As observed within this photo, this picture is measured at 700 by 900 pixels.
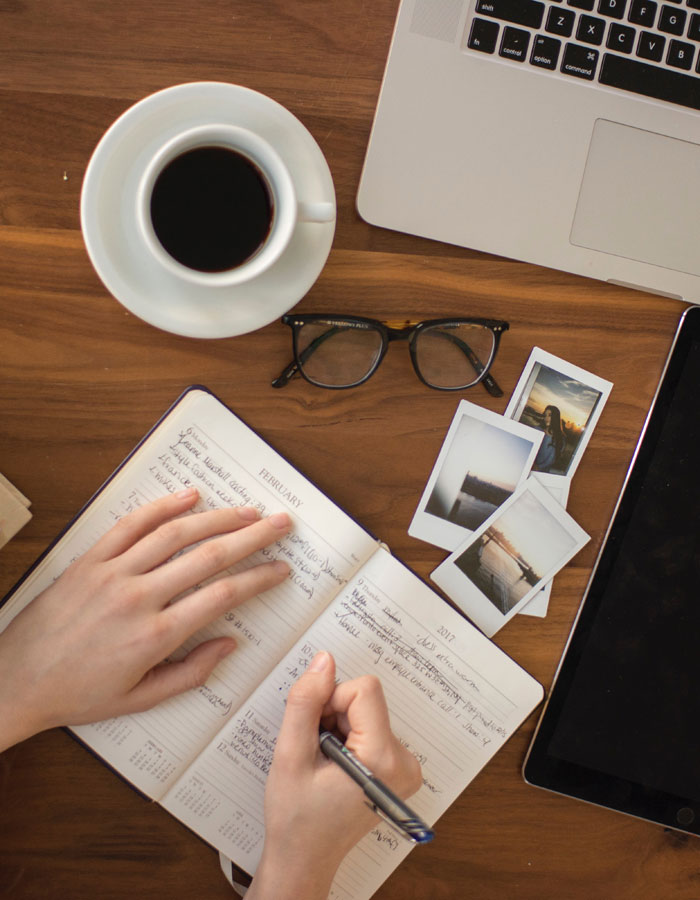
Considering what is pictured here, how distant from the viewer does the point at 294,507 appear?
701 mm

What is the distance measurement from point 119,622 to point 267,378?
28 cm

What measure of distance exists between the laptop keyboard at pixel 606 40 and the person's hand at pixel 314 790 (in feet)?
2.05

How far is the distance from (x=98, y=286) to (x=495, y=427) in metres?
0.43

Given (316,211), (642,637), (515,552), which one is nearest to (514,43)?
(316,211)

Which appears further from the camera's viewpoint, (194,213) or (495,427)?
(495,427)

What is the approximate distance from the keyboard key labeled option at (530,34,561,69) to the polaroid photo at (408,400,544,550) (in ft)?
1.10

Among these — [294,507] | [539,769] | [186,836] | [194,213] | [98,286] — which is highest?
[194,213]

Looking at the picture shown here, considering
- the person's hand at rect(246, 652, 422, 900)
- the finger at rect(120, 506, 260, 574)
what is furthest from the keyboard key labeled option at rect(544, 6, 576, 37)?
the person's hand at rect(246, 652, 422, 900)

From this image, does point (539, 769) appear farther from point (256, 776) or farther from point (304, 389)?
point (304, 389)

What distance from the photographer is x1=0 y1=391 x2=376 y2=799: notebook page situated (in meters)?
0.68

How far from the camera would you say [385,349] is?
0.70 m

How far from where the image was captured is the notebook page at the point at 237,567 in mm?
685

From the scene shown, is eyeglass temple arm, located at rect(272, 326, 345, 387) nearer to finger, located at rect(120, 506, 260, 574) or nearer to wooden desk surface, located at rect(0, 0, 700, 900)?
wooden desk surface, located at rect(0, 0, 700, 900)

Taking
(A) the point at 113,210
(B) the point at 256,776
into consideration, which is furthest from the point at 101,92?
(B) the point at 256,776
